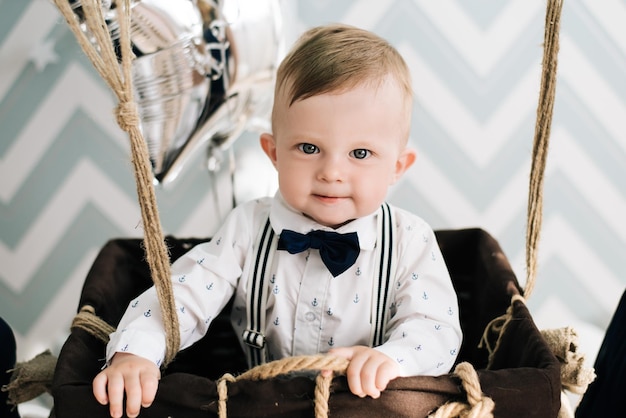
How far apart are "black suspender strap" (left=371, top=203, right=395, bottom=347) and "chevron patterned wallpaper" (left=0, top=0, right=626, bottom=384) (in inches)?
20.3

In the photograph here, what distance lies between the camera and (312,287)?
0.89 metres

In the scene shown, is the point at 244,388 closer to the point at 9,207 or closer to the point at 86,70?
the point at 86,70

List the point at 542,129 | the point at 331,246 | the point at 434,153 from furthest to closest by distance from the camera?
the point at 434,153 < the point at 331,246 < the point at 542,129

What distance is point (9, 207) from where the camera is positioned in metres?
1.50

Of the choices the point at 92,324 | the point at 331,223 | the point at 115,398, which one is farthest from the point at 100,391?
the point at 331,223

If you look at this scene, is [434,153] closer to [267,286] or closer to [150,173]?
[267,286]

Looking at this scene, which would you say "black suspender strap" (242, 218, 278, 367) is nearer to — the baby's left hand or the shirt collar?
the shirt collar

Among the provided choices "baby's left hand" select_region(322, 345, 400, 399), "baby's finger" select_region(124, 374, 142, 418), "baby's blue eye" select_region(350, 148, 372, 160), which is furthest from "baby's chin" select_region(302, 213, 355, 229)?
"baby's finger" select_region(124, 374, 142, 418)

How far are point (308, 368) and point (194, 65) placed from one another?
1.82ft

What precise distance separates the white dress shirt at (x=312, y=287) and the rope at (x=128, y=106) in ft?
0.58

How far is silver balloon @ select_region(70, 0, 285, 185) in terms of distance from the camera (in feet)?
3.03

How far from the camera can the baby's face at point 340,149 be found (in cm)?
77

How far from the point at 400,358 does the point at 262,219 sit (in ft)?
1.07

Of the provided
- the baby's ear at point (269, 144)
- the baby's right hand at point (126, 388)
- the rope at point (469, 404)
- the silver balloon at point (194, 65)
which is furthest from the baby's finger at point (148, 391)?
the silver balloon at point (194, 65)
